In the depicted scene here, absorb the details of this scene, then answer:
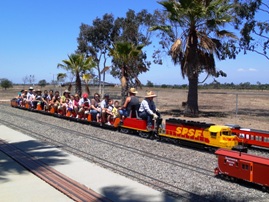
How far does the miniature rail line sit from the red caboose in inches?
104

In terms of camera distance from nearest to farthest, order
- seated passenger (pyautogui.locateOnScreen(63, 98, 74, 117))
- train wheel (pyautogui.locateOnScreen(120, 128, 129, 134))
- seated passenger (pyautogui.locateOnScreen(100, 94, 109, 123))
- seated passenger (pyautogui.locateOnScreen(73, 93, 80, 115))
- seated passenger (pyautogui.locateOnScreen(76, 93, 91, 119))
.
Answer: train wheel (pyautogui.locateOnScreen(120, 128, 129, 134)), seated passenger (pyautogui.locateOnScreen(100, 94, 109, 123)), seated passenger (pyautogui.locateOnScreen(76, 93, 91, 119)), seated passenger (pyautogui.locateOnScreen(73, 93, 80, 115)), seated passenger (pyautogui.locateOnScreen(63, 98, 74, 117))

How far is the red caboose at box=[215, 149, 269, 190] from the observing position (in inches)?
242

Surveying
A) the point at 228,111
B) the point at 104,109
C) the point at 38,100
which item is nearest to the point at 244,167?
the point at 104,109

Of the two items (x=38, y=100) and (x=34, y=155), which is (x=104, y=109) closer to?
(x=34, y=155)

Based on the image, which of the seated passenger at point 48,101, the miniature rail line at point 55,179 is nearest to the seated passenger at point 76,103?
the seated passenger at point 48,101

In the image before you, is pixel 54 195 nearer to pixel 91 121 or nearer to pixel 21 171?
pixel 21 171

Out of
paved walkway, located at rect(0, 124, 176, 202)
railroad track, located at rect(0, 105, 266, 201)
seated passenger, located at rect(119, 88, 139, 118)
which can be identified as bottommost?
railroad track, located at rect(0, 105, 266, 201)

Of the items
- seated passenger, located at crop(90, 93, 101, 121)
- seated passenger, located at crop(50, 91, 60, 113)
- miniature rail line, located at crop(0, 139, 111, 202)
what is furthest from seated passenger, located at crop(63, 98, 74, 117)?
miniature rail line, located at crop(0, 139, 111, 202)

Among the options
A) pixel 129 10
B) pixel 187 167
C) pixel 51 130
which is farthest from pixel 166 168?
pixel 129 10

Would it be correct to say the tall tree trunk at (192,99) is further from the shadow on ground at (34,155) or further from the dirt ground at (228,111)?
the shadow on ground at (34,155)

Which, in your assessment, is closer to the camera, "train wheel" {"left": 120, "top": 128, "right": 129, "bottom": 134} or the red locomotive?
the red locomotive

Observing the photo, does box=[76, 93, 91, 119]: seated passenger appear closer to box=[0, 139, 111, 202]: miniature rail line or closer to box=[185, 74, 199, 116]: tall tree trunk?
box=[185, 74, 199, 116]: tall tree trunk

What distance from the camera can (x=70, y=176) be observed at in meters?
6.94

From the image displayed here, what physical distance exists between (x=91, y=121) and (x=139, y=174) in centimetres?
857
